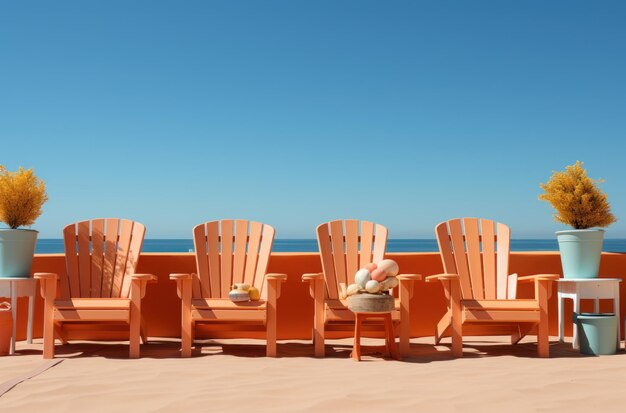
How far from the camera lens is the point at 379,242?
449 centimetres

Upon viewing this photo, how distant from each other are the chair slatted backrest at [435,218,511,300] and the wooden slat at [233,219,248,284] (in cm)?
149

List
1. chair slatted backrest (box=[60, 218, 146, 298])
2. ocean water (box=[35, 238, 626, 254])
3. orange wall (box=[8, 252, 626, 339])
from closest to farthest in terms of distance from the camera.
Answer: chair slatted backrest (box=[60, 218, 146, 298]), orange wall (box=[8, 252, 626, 339]), ocean water (box=[35, 238, 626, 254])

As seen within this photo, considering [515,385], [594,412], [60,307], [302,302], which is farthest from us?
[302,302]

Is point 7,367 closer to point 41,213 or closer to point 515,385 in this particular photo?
point 41,213

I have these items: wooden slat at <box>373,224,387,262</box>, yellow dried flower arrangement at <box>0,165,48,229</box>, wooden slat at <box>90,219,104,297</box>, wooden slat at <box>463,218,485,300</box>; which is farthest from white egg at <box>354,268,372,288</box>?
yellow dried flower arrangement at <box>0,165,48,229</box>

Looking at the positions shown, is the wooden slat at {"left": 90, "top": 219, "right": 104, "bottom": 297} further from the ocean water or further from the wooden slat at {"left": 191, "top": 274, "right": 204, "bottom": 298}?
the ocean water

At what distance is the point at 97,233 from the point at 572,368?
3.51m

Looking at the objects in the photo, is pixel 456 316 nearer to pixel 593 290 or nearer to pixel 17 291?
pixel 593 290

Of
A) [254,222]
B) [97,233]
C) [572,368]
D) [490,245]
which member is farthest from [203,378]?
[490,245]

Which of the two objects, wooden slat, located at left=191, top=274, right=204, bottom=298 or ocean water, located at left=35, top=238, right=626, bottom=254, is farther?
ocean water, located at left=35, top=238, right=626, bottom=254

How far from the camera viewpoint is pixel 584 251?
14.7 feet

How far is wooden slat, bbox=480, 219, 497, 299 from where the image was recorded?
14.9ft

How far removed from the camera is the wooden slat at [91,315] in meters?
3.84

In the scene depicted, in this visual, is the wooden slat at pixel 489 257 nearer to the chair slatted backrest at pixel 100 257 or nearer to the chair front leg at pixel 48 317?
the chair slatted backrest at pixel 100 257
